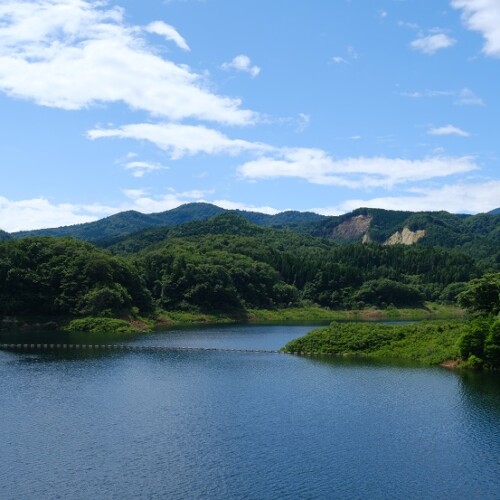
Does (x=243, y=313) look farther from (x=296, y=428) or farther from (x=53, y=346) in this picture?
(x=296, y=428)

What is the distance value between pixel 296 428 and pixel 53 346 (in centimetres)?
6401

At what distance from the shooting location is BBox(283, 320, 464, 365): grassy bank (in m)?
82.8

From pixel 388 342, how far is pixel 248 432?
1783 inches

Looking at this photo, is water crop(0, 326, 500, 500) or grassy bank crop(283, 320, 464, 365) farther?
grassy bank crop(283, 320, 464, 365)

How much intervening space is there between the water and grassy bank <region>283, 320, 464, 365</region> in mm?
6914

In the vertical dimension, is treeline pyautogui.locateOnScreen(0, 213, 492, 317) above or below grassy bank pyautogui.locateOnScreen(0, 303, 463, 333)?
above

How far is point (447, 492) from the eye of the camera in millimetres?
36781

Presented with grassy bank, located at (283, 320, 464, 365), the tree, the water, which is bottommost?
the water

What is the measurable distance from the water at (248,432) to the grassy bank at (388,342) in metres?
6.91

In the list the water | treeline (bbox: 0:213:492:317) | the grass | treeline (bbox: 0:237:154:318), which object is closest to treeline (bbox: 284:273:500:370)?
the water

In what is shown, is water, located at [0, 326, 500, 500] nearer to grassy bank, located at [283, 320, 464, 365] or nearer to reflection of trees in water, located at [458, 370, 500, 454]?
reflection of trees in water, located at [458, 370, 500, 454]

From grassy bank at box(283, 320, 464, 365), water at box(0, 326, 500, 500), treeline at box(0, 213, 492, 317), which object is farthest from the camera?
treeline at box(0, 213, 492, 317)

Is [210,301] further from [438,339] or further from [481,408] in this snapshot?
[481,408]

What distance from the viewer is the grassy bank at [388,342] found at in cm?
8281
